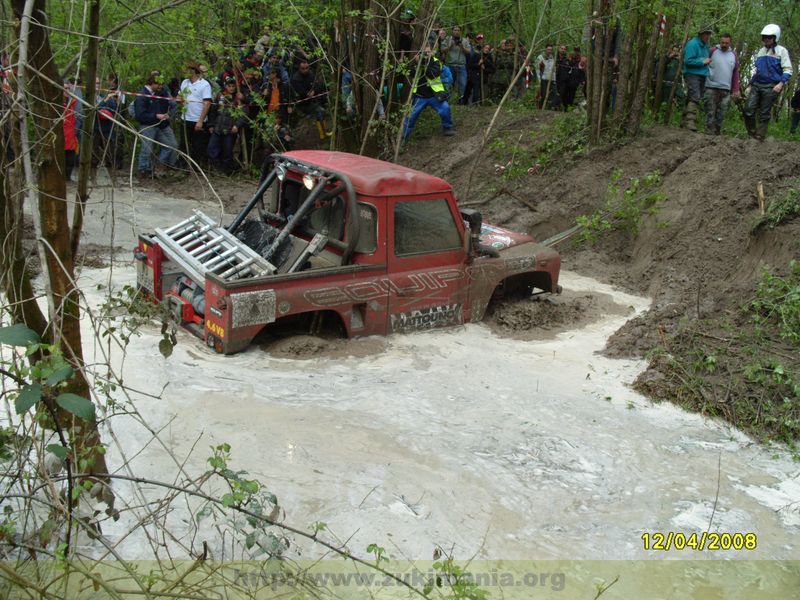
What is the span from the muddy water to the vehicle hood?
127 centimetres

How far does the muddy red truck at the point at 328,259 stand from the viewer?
685 centimetres

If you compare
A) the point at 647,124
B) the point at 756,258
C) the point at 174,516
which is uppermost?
the point at 647,124

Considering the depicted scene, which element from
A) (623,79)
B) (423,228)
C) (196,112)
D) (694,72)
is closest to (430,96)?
(623,79)

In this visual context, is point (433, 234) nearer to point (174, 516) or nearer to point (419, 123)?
point (174, 516)

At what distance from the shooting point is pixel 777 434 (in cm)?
648

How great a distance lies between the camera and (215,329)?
6852 mm

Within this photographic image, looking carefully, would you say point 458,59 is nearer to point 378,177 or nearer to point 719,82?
point 719,82

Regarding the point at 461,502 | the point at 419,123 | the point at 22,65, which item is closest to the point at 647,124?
the point at 419,123

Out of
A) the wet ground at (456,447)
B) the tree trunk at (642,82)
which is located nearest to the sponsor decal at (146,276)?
the wet ground at (456,447)

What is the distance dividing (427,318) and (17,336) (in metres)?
5.19

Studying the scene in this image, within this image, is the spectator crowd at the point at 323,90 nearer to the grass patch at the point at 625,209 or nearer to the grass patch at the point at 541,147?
the grass patch at the point at 541,147

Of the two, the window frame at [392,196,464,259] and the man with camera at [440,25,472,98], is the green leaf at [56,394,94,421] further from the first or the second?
the man with camera at [440,25,472,98]

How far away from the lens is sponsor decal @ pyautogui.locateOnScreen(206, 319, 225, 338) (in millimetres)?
6781

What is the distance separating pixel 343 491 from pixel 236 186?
986 centimetres
